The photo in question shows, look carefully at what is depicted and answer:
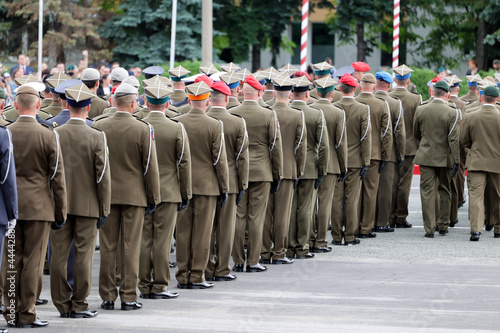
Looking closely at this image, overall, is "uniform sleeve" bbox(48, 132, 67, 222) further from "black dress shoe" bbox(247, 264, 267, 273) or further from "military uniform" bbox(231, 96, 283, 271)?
"black dress shoe" bbox(247, 264, 267, 273)

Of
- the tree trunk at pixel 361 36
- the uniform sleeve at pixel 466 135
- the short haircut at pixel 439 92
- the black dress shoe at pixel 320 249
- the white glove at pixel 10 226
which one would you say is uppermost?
the tree trunk at pixel 361 36

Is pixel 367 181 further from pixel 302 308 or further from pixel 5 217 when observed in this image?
pixel 5 217

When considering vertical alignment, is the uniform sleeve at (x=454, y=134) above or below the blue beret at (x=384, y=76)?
below

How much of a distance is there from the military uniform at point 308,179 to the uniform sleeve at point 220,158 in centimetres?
219

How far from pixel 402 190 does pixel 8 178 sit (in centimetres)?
886

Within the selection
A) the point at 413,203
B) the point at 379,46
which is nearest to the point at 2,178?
the point at 413,203

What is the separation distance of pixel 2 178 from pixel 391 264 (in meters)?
5.80

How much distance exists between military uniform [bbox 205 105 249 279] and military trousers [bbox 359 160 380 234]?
12.5 feet

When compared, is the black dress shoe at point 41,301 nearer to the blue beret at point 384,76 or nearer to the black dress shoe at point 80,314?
the black dress shoe at point 80,314

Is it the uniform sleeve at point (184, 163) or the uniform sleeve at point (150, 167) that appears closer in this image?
the uniform sleeve at point (150, 167)

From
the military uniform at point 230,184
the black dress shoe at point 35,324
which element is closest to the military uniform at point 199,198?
the military uniform at point 230,184

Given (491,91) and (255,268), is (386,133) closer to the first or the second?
(491,91)

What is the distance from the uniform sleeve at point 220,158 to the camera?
1098 centimetres

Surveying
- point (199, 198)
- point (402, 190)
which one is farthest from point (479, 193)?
point (199, 198)
